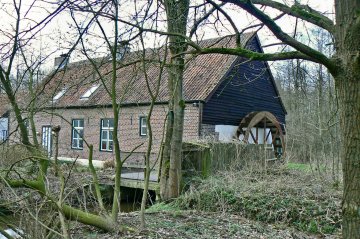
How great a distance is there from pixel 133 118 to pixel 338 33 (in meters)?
17.3

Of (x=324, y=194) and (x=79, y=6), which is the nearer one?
(x=79, y=6)

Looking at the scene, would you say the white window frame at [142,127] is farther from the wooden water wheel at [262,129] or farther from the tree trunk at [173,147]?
the tree trunk at [173,147]

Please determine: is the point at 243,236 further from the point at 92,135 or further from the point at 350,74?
the point at 92,135

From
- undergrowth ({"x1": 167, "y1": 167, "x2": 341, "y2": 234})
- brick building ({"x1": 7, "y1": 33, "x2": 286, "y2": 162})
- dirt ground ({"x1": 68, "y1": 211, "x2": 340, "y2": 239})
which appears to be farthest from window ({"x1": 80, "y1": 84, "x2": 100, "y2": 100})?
dirt ground ({"x1": 68, "y1": 211, "x2": 340, "y2": 239})

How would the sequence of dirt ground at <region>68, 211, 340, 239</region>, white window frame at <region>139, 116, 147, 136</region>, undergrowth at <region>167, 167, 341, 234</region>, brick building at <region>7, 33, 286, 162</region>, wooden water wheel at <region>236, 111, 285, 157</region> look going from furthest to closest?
white window frame at <region>139, 116, 147, 136</region>
wooden water wheel at <region>236, 111, 285, 157</region>
brick building at <region>7, 33, 286, 162</region>
undergrowth at <region>167, 167, 341, 234</region>
dirt ground at <region>68, 211, 340, 239</region>

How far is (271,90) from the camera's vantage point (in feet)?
73.7

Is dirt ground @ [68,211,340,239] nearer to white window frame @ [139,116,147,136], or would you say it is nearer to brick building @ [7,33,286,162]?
brick building @ [7,33,286,162]

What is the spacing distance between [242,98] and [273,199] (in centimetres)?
1259

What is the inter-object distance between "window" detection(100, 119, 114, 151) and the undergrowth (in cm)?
1257

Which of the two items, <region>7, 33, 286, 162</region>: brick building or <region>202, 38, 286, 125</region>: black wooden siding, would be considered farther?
<region>202, 38, 286, 125</region>: black wooden siding

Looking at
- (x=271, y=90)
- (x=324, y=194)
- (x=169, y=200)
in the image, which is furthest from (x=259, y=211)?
(x=271, y=90)

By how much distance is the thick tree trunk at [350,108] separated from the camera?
289 centimetres

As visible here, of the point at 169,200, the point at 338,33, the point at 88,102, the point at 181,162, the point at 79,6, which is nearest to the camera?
the point at 338,33

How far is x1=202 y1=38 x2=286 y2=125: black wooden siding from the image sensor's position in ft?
57.8
